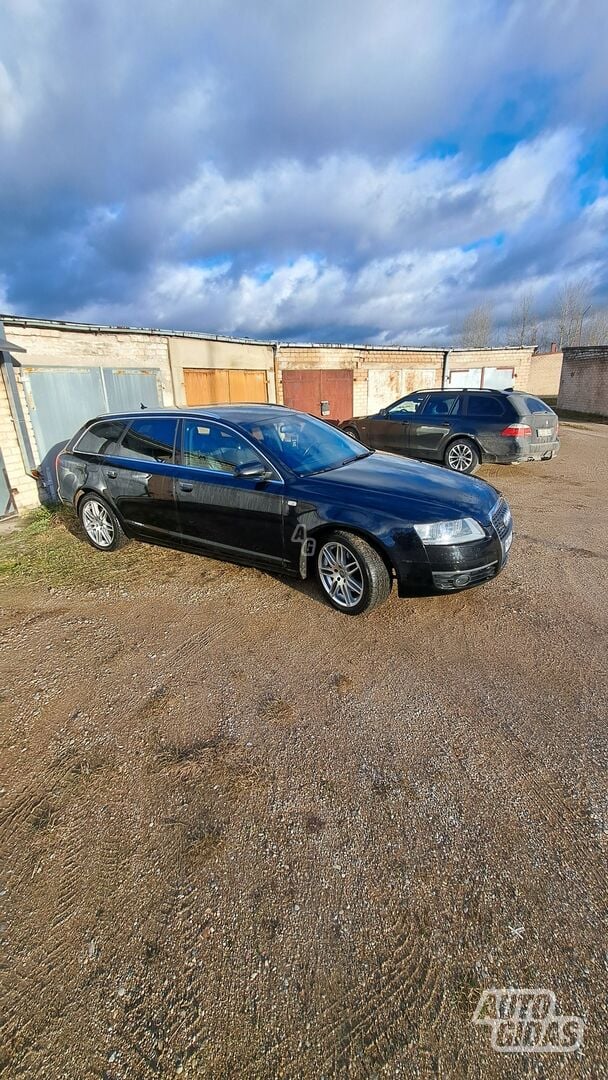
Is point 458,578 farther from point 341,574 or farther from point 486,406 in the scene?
point 486,406

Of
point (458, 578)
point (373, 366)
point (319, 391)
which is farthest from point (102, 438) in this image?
point (373, 366)

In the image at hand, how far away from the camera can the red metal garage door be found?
12688mm

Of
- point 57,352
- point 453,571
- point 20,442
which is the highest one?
point 57,352

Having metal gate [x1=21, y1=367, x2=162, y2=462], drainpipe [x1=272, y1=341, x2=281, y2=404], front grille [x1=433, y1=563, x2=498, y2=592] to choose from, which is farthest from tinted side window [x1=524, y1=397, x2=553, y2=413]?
metal gate [x1=21, y1=367, x2=162, y2=462]

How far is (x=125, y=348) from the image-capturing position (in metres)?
8.36

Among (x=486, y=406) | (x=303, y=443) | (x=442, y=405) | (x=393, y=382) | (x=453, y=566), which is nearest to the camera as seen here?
(x=453, y=566)

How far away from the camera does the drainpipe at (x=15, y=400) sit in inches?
244

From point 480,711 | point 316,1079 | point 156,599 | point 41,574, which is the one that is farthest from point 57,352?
point 316,1079

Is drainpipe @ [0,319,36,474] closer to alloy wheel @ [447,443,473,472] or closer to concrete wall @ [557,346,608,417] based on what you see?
alloy wheel @ [447,443,473,472]

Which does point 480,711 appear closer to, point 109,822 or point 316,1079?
point 316,1079

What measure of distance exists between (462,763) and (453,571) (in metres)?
1.35

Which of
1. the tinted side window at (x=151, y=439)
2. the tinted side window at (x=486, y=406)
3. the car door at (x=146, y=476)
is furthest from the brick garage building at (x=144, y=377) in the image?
the tinted side window at (x=486, y=406)

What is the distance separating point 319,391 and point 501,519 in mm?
10815

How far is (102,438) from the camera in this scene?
4887 millimetres
